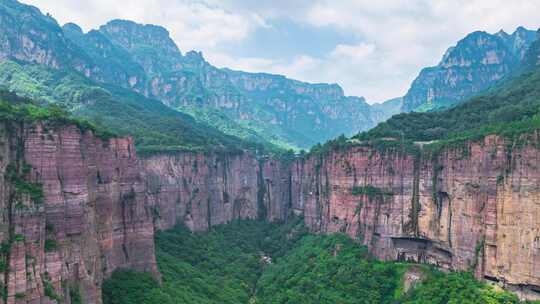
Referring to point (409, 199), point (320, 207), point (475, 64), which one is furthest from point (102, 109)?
point (475, 64)

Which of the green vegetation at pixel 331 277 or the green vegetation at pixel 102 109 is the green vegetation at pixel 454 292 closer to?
the green vegetation at pixel 331 277

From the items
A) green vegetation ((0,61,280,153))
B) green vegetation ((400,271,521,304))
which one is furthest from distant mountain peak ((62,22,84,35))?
green vegetation ((400,271,521,304))

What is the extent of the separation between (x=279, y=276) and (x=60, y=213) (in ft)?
118

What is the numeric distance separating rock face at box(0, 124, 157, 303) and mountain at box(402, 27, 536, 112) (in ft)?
394

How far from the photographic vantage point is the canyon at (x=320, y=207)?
107 ft

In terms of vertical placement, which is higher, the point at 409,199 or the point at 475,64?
the point at 475,64

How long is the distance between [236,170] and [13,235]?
6586cm

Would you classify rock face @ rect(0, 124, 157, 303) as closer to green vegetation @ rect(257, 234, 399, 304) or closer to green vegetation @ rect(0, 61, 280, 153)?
green vegetation @ rect(257, 234, 399, 304)

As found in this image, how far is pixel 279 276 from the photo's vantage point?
213 ft

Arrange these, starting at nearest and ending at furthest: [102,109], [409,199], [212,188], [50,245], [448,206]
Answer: [50,245] < [448,206] < [409,199] < [212,188] < [102,109]

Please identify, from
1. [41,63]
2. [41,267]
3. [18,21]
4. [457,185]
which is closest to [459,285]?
[457,185]

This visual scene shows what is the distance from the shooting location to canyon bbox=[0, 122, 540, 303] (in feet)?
107

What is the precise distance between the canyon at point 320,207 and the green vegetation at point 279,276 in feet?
6.82

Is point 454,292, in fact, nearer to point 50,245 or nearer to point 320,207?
point 320,207
